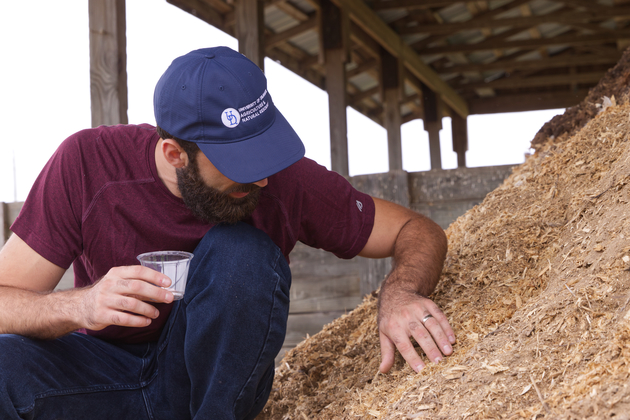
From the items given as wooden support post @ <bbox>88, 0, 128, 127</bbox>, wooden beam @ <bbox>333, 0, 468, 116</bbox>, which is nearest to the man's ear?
wooden support post @ <bbox>88, 0, 128, 127</bbox>

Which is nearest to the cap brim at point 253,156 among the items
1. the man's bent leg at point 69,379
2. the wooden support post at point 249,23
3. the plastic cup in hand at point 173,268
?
the plastic cup in hand at point 173,268

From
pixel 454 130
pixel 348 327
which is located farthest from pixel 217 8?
pixel 454 130

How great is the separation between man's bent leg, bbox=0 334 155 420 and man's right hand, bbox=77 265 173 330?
25 centimetres

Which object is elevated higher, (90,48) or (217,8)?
(217,8)

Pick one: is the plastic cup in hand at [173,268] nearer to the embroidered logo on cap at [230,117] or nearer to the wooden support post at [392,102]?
the embroidered logo on cap at [230,117]

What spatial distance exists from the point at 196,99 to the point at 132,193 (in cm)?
39

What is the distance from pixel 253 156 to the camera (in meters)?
1.72

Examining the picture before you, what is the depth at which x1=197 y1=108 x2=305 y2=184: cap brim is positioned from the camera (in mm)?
1702

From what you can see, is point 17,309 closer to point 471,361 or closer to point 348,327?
point 471,361

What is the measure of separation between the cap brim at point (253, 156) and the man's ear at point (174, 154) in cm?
10

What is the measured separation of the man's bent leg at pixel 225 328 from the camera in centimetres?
165

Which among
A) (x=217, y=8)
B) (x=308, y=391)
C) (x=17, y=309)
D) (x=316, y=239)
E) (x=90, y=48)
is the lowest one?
(x=308, y=391)

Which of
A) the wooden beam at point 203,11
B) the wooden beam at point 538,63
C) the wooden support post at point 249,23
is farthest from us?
the wooden beam at point 538,63

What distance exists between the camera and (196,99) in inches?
67.7
